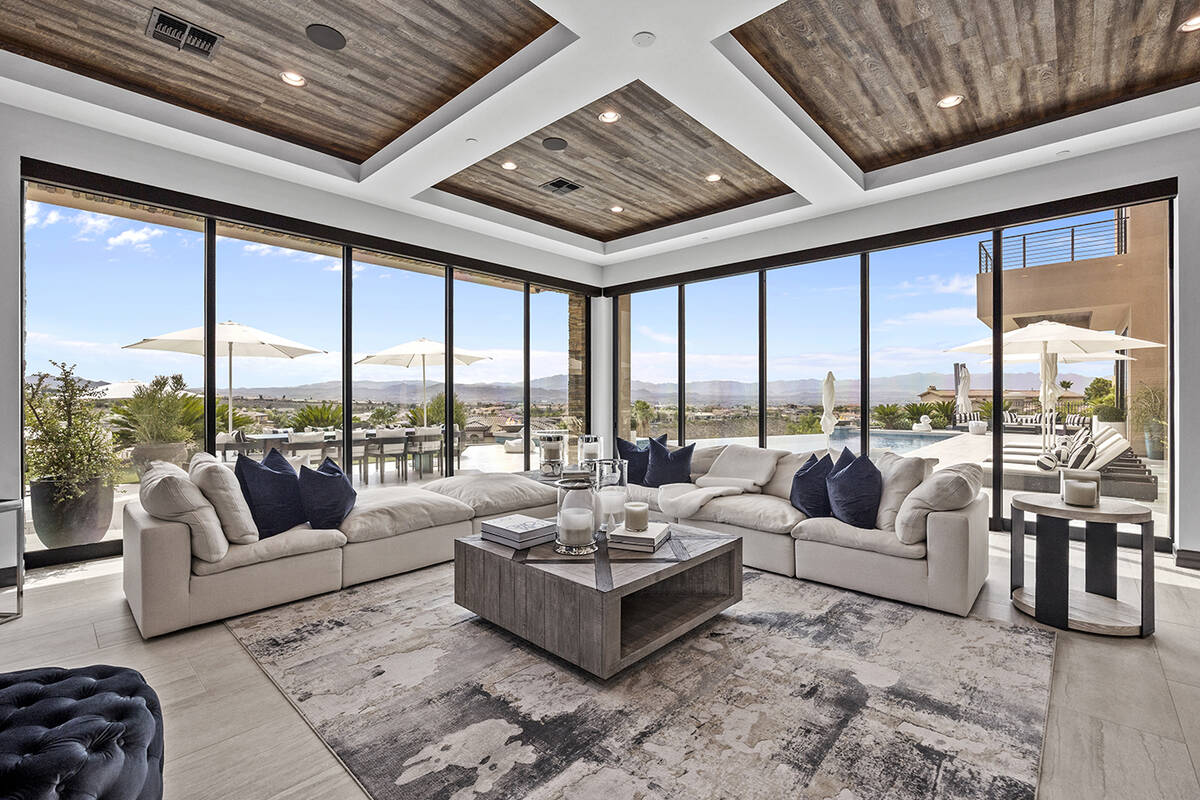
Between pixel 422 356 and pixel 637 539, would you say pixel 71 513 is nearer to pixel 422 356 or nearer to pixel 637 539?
pixel 422 356

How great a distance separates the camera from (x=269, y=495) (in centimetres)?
338

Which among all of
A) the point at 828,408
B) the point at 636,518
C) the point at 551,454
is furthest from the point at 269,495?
the point at 828,408

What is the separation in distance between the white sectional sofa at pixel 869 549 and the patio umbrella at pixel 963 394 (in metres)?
1.52

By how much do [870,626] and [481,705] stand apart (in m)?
1.97

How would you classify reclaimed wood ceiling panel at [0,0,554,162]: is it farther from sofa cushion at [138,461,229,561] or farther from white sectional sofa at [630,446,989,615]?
white sectional sofa at [630,446,989,615]

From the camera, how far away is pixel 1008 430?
4.90 meters

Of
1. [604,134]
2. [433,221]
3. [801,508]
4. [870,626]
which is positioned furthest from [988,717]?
[433,221]

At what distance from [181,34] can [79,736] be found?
3409mm

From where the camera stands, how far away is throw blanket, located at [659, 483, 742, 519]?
4.25 metres

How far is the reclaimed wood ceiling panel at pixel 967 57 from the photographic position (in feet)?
9.75

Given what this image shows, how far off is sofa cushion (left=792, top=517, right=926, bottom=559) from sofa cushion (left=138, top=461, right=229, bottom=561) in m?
3.25

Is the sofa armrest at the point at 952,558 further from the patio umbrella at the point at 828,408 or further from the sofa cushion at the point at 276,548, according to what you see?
the sofa cushion at the point at 276,548

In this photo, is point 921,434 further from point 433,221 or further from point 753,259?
point 433,221

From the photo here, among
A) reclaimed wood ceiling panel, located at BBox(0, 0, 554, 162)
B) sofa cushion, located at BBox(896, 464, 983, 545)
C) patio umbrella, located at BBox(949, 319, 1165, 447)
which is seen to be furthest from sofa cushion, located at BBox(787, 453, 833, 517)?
reclaimed wood ceiling panel, located at BBox(0, 0, 554, 162)
